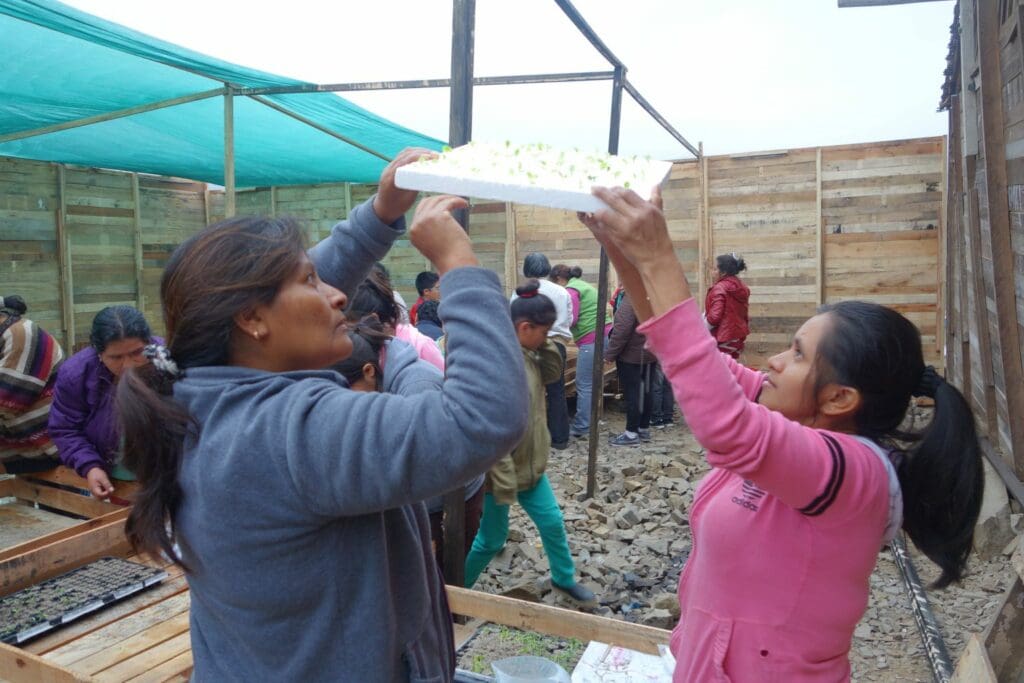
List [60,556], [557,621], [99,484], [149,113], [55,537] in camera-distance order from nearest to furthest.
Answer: [557,621] → [60,556] → [55,537] → [99,484] → [149,113]

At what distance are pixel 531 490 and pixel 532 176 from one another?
278 centimetres

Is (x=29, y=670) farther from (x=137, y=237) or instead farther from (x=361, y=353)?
(x=137, y=237)

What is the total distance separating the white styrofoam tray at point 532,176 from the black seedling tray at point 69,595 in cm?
212

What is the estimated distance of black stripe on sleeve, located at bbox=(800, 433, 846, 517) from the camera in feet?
4.23

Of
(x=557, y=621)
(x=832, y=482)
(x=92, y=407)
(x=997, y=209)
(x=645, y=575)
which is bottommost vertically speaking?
(x=645, y=575)

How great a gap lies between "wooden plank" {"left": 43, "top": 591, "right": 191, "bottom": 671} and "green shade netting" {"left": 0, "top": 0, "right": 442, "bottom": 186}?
3.15m

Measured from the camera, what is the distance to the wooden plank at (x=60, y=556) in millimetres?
2750

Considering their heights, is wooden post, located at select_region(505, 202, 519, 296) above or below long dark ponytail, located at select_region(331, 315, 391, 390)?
above

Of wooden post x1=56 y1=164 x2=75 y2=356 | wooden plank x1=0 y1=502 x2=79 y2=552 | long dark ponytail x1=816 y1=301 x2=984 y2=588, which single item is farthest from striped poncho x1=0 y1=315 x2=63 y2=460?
wooden post x1=56 y1=164 x2=75 y2=356

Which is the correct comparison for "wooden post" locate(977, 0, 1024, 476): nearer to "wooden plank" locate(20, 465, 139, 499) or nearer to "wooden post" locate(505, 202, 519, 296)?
"wooden plank" locate(20, 465, 139, 499)

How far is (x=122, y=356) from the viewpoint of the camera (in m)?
3.49

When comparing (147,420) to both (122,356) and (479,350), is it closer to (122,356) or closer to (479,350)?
(479,350)

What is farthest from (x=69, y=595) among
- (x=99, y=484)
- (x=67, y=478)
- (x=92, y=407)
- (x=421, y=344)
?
(x=421, y=344)

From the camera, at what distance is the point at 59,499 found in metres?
3.85
